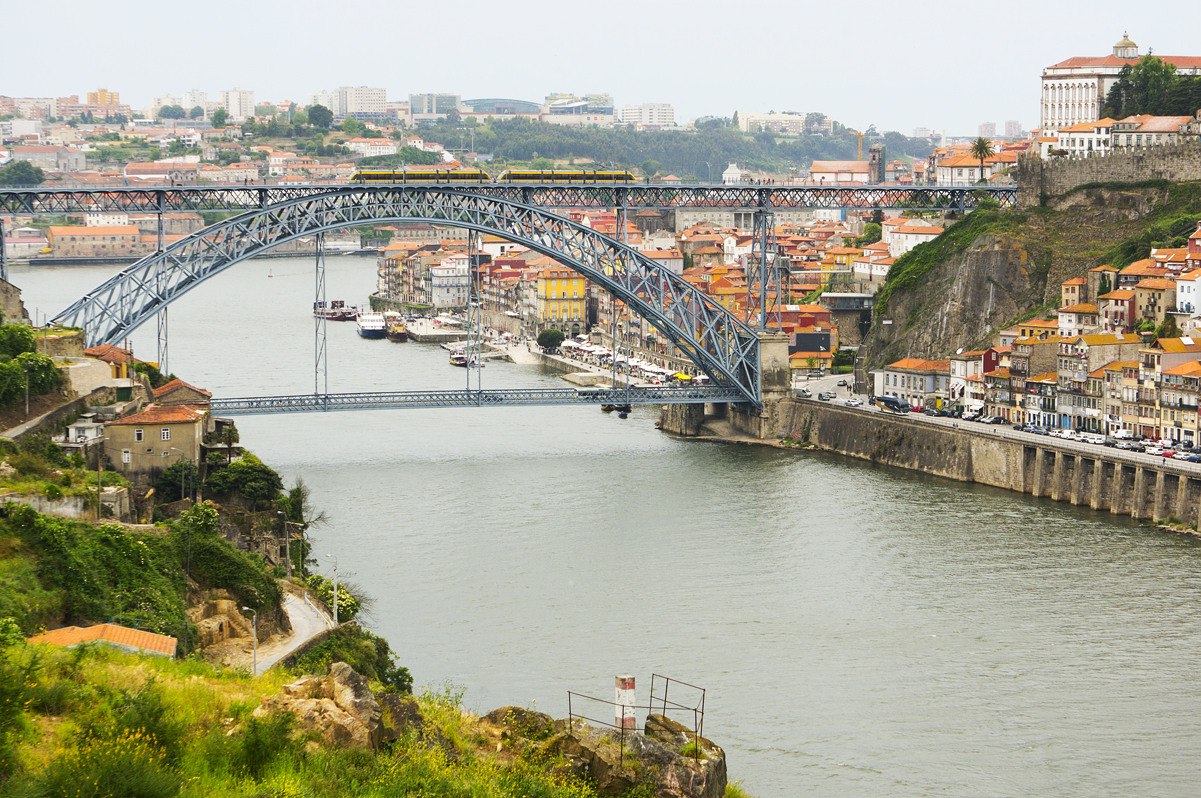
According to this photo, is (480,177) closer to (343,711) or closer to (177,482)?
(177,482)

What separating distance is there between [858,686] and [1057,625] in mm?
3793

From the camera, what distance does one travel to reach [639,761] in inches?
480

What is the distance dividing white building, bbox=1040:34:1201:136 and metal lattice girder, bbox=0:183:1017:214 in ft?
37.0

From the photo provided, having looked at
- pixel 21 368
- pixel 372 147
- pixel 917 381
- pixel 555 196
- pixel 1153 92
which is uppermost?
pixel 372 147

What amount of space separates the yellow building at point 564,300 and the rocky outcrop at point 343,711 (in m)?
45.5

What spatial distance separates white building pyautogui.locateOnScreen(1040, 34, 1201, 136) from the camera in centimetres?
5475

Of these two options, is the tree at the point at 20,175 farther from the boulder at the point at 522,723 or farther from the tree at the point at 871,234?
the boulder at the point at 522,723

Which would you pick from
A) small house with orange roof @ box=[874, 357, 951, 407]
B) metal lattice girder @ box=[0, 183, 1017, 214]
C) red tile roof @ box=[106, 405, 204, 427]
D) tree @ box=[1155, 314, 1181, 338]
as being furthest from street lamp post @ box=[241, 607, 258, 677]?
small house with orange roof @ box=[874, 357, 951, 407]

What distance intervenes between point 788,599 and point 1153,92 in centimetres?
2907

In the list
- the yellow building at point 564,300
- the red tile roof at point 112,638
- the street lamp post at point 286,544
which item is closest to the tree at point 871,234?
the yellow building at point 564,300

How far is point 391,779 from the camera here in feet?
36.7

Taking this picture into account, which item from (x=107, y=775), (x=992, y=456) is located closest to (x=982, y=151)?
(x=992, y=456)

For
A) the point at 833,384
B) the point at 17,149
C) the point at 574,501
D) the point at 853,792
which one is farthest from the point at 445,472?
the point at 17,149

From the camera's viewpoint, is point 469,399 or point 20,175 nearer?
point 469,399
